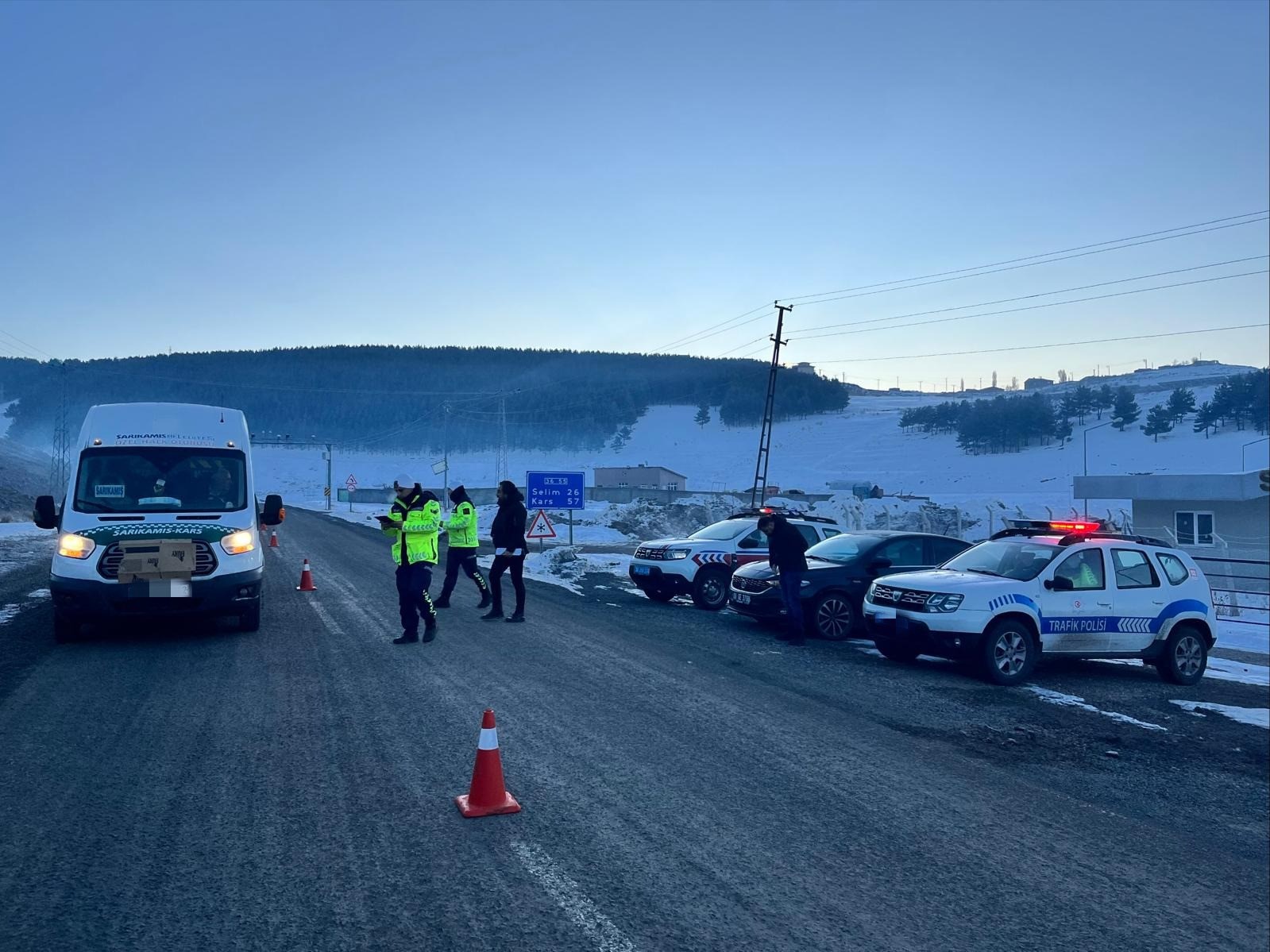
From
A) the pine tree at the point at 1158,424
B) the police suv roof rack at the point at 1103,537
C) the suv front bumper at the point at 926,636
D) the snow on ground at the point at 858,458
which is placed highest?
the pine tree at the point at 1158,424

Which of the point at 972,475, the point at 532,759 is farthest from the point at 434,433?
the point at 532,759

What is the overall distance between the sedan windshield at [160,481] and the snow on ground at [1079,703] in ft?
30.7

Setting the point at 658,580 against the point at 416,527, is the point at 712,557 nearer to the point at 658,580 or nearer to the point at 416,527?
the point at 658,580

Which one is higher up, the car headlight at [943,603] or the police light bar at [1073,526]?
the police light bar at [1073,526]

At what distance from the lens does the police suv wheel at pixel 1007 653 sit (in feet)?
32.5

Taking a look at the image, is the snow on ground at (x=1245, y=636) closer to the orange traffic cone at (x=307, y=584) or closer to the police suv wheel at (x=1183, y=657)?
the police suv wheel at (x=1183, y=657)

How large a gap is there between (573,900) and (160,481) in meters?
8.93

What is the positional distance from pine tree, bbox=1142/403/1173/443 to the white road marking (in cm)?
12213

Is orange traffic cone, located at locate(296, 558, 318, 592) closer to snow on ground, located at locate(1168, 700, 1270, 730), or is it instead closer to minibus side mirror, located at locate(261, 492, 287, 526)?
minibus side mirror, located at locate(261, 492, 287, 526)

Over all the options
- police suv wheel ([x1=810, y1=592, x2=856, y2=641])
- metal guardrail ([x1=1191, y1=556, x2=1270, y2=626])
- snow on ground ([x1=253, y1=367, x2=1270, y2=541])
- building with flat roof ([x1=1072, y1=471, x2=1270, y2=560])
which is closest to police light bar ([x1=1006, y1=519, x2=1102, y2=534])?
police suv wheel ([x1=810, y1=592, x2=856, y2=641])

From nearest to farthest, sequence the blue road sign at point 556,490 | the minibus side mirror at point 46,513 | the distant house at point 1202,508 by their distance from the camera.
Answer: the minibus side mirror at point 46,513 < the blue road sign at point 556,490 < the distant house at point 1202,508

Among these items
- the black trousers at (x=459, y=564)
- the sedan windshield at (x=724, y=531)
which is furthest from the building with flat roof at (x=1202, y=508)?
the black trousers at (x=459, y=564)

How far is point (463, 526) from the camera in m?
13.0

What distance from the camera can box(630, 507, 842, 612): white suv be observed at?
51.0ft
